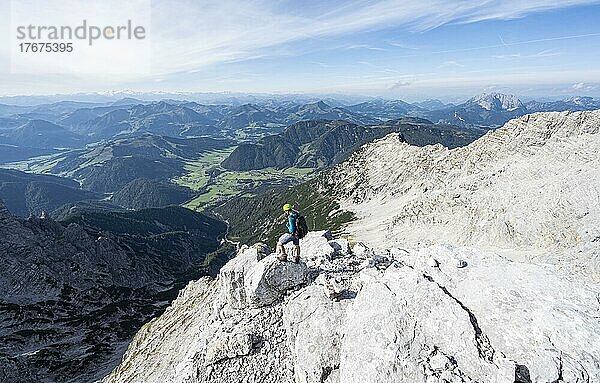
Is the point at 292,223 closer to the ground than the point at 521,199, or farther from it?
farther from it

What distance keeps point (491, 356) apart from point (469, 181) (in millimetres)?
139333

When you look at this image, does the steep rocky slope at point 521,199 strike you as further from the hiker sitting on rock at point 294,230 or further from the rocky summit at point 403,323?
the hiker sitting on rock at point 294,230

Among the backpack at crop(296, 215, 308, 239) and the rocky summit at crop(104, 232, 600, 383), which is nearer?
the rocky summit at crop(104, 232, 600, 383)

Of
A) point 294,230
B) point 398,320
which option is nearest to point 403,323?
point 398,320

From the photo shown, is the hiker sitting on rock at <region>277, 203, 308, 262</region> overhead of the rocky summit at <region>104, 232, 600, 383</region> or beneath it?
overhead

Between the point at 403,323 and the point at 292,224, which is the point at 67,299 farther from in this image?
the point at 403,323

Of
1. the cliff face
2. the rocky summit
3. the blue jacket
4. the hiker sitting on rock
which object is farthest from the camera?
the cliff face

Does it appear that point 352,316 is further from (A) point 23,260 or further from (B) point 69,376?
(A) point 23,260

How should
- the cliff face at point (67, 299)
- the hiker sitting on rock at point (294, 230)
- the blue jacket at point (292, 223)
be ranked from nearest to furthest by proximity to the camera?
the blue jacket at point (292, 223) → the hiker sitting on rock at point (294, 230) → the cliff face at point (67, 299)

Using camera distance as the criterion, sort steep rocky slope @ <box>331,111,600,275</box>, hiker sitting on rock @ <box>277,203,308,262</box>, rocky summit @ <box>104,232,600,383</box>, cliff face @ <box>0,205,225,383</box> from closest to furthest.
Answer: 1. rocky summit @ <box>104,232,600,383</box>
2. hiker sitting on rock @ <box>277,203,308,262</box>
3. steep rocky slope @ <box>331,111,600,275</box>
4. cliff face @ <box>0,205,225,383</box>

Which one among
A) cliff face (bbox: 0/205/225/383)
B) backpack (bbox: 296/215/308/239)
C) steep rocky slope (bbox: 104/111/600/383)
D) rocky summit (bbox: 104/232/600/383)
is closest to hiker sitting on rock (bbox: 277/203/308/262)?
backpack (bbox: 296/215/308/239)

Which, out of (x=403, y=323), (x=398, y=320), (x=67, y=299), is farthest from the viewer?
(x=67, y=299)

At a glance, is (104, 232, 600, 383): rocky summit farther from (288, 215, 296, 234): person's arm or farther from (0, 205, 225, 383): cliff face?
(0, 205, 225, 383): cliff face

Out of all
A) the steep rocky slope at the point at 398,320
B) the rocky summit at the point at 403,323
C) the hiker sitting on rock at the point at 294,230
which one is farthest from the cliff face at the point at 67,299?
the hiker sitting on rock at the point at 294,230
